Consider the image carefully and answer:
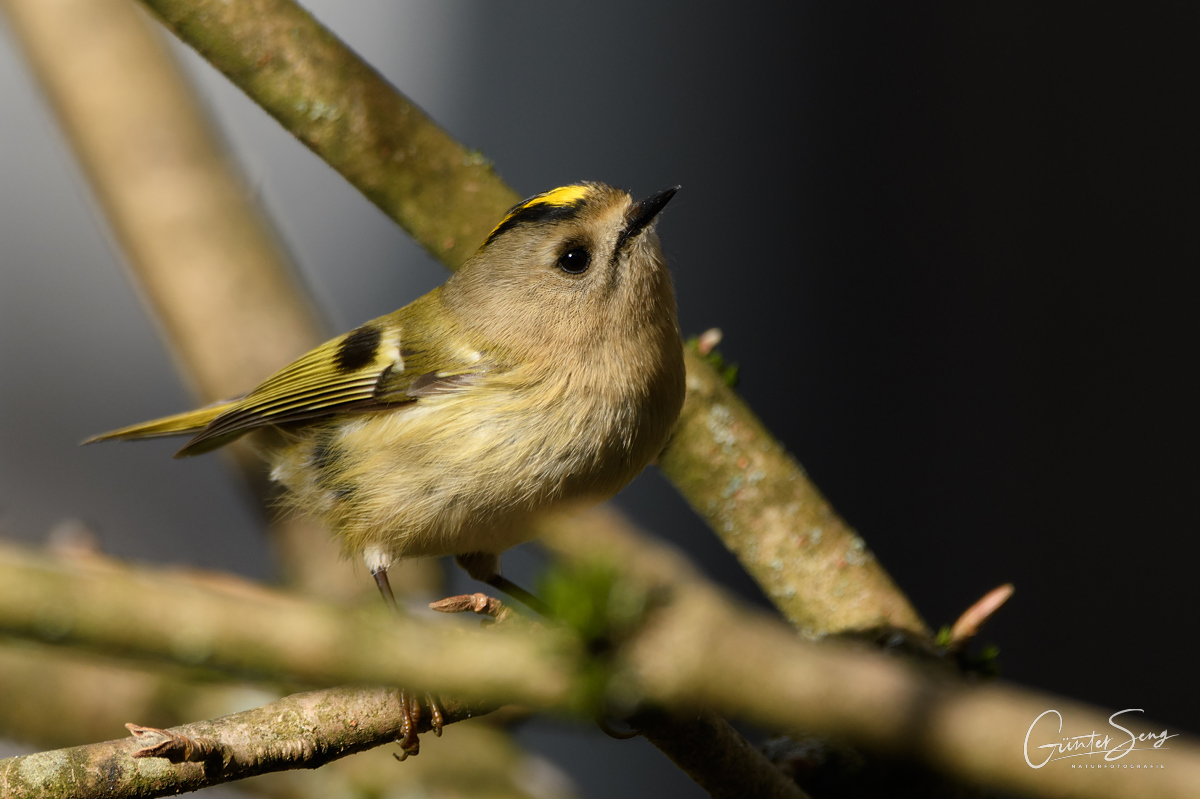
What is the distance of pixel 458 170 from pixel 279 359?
0.70 m

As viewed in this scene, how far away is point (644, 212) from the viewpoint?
1.18m

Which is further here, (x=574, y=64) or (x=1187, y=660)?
(x=574, y=64)

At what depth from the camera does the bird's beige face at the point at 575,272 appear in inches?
45.8

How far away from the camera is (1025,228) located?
266cm

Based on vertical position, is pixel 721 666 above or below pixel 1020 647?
below

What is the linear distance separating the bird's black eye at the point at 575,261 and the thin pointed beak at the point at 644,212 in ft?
0.18

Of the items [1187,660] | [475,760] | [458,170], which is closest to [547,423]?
[458,170]

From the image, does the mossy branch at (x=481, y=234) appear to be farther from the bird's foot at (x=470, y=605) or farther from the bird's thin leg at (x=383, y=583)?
the bird's foot at (x=470, y=605)

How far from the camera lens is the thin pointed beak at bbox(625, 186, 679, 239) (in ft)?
3.86

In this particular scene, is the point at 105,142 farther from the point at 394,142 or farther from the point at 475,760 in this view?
the point at 475,760

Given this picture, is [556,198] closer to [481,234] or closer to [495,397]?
[481,234]

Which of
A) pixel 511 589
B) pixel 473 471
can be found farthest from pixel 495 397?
pixel 511 589

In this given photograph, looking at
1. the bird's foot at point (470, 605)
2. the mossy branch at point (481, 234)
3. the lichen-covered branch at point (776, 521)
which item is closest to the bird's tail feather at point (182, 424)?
the mossy branch at point (481, 234)

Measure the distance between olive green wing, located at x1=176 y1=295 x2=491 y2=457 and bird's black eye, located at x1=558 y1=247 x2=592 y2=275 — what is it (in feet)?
0.47
